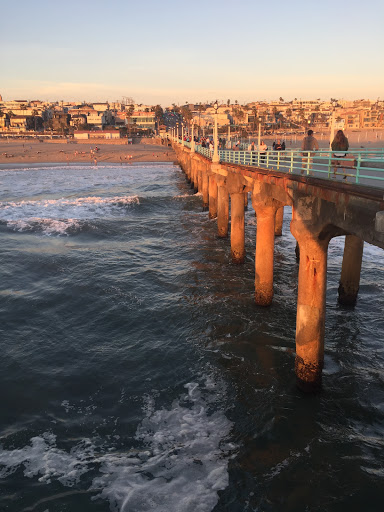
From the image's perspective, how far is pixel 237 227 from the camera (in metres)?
18.6

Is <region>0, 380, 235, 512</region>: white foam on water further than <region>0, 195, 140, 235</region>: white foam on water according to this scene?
No

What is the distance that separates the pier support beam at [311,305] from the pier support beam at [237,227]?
8.67 metres

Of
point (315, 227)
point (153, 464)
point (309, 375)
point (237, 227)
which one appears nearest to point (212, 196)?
point (237, 227)

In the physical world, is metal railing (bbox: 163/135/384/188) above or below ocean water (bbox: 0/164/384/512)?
above

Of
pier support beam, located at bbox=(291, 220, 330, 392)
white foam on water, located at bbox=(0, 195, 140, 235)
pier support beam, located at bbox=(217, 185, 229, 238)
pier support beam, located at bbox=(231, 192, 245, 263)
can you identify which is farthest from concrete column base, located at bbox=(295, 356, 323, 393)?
white foam on water, located at bbox=(0, 195, 140, 235)

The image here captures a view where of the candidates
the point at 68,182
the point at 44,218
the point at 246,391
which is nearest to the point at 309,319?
the point at 246,391

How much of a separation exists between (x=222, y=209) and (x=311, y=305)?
48.0 ft

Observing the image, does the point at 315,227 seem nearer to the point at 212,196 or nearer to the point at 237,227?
the point at 237,227

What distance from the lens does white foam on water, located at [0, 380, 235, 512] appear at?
7207 millimetres

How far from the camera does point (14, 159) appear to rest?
90.3m

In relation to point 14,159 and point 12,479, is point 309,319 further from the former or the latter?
point 14,159

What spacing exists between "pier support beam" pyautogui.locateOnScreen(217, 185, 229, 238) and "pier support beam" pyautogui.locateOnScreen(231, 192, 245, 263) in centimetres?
350

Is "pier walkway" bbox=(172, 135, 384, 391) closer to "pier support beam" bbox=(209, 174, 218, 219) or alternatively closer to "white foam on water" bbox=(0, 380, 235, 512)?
"white foam on water" bbox=(0, 380, 235, 512)

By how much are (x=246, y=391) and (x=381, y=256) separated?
47.6ft
